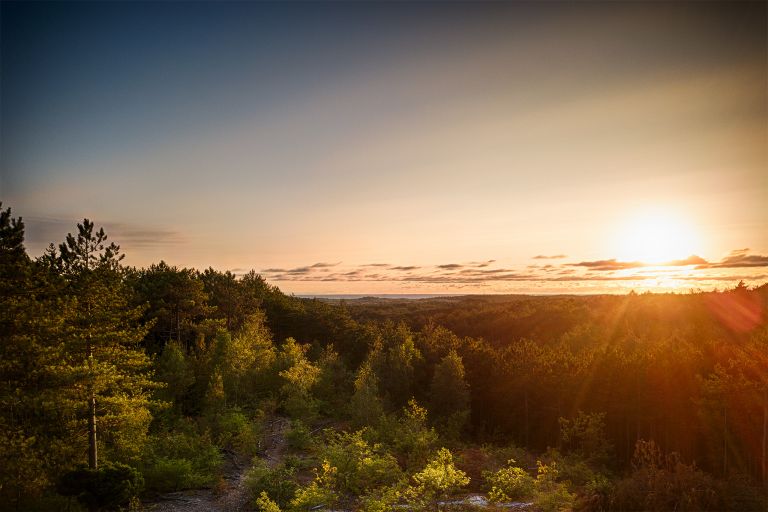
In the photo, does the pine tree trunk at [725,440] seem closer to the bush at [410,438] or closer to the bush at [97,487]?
the bush at [410,438]

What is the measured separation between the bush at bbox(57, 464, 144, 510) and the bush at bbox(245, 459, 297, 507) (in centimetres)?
521

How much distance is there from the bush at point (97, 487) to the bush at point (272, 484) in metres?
5.21

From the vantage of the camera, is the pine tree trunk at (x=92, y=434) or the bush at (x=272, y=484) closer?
the pine tree trunk at (x=92, y=434)

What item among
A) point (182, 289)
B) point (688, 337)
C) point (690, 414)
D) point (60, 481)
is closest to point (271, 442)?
point (60, 481)

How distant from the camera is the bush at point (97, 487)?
58.8 ft

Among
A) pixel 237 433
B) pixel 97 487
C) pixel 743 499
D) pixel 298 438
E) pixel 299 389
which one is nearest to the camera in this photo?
pixel 743 499

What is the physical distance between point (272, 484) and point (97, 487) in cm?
717

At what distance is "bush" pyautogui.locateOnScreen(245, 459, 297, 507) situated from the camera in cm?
1928

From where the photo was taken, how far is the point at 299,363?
35500 mm

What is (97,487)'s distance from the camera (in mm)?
17938

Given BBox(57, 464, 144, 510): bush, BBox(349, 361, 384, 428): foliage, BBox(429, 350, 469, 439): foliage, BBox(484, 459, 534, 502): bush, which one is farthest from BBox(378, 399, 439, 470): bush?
BBox(57, 464, 144, 510): bush

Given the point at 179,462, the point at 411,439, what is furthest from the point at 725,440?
the point at 179,462

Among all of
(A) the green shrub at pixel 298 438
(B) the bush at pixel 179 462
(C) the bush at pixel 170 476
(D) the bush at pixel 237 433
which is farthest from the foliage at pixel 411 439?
(C) the bush at pixel 170 476

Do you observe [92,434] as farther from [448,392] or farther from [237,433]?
[448,392]
